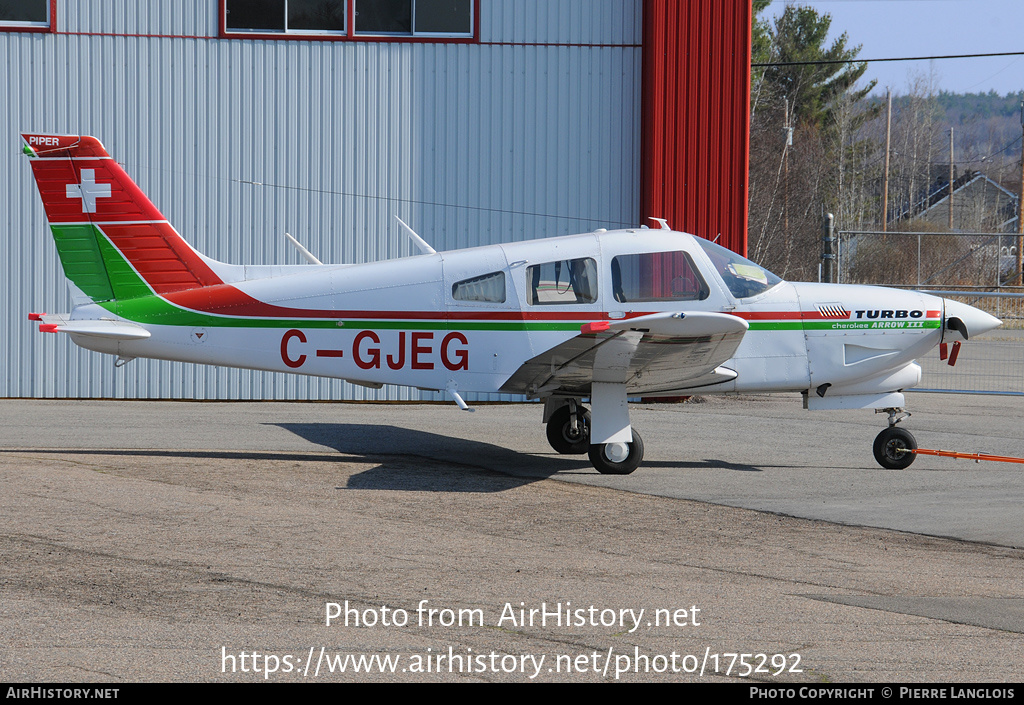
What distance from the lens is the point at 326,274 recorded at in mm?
9422

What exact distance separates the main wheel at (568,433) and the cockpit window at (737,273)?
2145 millimetres

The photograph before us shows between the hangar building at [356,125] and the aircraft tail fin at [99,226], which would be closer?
the aircraft tail fin at [99,226]

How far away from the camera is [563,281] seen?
30.0ft

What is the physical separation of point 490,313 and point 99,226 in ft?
13.0

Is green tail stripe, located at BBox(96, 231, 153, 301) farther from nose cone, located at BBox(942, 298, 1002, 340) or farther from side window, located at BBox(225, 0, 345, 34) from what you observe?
nose cone, located at BBox(942, 298, 1002, 340)

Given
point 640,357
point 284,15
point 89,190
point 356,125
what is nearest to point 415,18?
point 356,125

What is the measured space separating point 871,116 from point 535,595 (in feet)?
170

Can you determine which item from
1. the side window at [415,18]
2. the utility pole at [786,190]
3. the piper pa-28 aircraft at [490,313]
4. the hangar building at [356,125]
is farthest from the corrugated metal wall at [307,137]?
the utility pole at [786,190]

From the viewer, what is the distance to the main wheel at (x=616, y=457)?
29.4 feet

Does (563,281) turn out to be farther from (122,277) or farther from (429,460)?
(122,277)

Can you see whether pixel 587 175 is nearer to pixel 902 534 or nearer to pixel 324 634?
pixel 902 534

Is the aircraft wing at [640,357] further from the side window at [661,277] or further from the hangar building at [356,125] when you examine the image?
the hangar building at [356,125]
